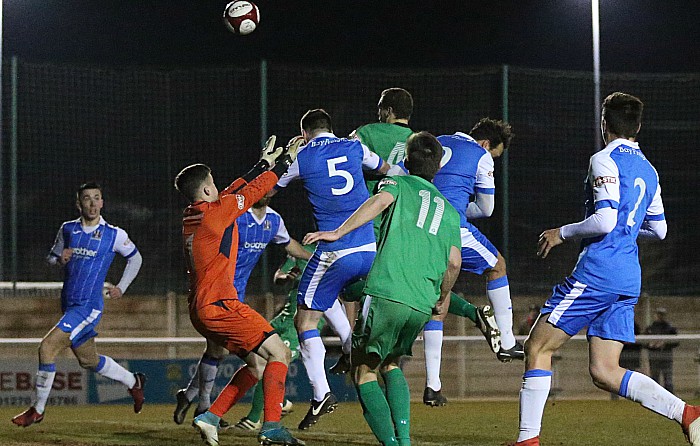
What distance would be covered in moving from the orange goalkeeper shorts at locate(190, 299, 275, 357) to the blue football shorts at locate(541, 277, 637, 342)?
2.12 meters

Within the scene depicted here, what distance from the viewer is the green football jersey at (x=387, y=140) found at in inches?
400

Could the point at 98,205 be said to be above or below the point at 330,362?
above

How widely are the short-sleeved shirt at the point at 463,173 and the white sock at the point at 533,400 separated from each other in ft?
7.87

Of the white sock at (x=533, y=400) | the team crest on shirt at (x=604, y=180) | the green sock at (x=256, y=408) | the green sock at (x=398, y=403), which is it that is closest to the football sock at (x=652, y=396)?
the white sock at (x=533, y=400)

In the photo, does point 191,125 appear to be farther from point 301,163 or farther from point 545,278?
point 301,163

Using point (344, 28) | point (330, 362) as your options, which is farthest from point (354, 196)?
point (344, 28)

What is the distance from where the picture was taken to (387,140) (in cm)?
1023

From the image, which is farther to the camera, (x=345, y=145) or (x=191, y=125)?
(x=191, y=125)

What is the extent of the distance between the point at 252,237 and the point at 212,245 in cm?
274

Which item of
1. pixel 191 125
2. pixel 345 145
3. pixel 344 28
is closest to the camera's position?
pixel 345 145

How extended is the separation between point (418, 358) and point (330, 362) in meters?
2.38

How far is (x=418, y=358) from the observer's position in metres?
18.6

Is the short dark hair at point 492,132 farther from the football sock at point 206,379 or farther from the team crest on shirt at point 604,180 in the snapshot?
the football sock at point 206,379

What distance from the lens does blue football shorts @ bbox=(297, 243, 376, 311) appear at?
9.55 meters
